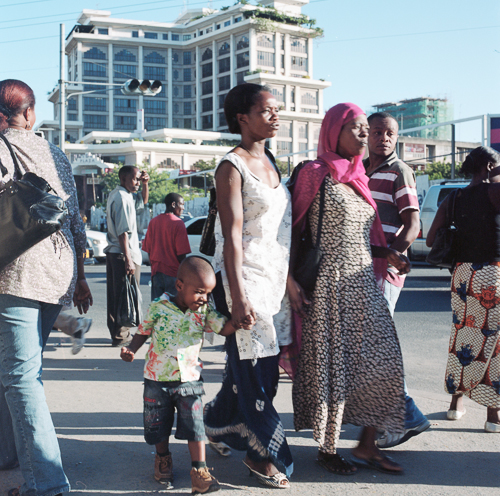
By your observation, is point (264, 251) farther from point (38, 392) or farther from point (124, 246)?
point (124, 246)

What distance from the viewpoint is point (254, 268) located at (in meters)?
3.13

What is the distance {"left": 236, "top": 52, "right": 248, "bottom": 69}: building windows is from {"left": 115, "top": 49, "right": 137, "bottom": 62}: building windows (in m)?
21.6

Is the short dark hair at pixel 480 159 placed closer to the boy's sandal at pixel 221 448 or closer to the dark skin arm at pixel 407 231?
the dark skin arm at pixel 407 231

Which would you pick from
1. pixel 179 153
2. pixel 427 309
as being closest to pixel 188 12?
pixel 179 153

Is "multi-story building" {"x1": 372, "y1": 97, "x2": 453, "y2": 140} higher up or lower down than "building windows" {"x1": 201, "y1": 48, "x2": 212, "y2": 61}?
lower down

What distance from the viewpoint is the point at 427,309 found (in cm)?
A: 978

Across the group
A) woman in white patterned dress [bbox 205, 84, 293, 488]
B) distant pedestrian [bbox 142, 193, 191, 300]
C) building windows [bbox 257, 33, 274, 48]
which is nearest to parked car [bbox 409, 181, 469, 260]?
distant pedestrian [bbox 142, 193, 191, 300]

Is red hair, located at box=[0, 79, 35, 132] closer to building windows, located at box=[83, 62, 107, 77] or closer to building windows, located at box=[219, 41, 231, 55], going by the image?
building windows, located at box=[219, 41, 231, 55]

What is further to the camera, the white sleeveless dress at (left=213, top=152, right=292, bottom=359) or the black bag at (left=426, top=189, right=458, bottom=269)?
the black bag at (left=426, top=189, right=458, bottom=269)

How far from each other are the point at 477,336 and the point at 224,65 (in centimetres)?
10586

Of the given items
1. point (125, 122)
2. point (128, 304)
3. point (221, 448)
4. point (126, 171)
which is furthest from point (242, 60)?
point (221, 448)

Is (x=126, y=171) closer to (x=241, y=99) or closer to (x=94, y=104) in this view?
(x=241, y=99)

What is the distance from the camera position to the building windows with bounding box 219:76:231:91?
103631mm

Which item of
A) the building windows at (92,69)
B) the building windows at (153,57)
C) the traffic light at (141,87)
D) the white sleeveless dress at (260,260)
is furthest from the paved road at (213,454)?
the building windows at (153,57)
